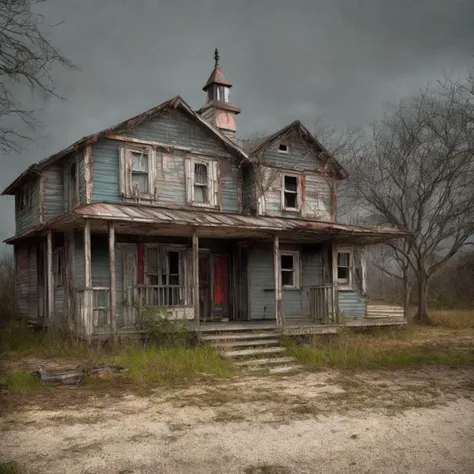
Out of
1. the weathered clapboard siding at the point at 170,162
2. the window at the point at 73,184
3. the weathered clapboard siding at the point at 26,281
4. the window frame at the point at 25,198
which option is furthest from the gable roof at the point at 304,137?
the weathered clapboard siding at the point at 26,281

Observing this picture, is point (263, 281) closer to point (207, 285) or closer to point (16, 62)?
point (207, 285)

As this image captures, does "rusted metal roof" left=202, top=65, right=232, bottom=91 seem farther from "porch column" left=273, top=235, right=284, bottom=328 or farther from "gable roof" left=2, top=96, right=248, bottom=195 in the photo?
"porch column" left=273, top=235, right=284, bottom=328

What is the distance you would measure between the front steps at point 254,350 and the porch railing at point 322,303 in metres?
2.85

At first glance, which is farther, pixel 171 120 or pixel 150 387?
pixel 171 120

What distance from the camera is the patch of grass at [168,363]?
9.84 meters

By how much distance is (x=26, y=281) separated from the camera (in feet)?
63.2

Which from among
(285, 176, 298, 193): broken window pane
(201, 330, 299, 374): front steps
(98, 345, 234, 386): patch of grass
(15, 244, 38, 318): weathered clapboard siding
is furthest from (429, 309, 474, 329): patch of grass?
(15, 244, 38, 318): weathered clapboard siding

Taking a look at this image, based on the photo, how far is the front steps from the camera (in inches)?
455

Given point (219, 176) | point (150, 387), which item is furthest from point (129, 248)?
point (150, 387)

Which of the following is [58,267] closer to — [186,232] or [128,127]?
[186,232]

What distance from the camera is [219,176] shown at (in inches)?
685

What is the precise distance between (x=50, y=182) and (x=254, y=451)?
1308cm

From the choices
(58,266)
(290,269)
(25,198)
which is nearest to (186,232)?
(58,266)

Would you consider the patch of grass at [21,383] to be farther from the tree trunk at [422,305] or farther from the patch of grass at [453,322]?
the tree trunk at [422,305]
